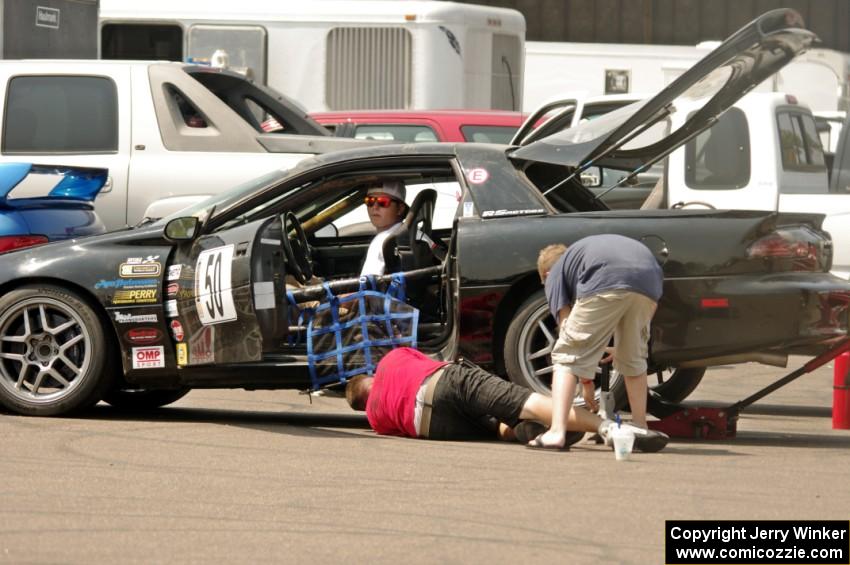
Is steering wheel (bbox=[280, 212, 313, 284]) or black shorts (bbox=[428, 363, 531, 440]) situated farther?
steering wheel (bbox=[280, 212, 313, 284])

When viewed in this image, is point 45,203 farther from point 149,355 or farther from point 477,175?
point 477,175

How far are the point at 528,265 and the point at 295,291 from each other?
4.12 feet

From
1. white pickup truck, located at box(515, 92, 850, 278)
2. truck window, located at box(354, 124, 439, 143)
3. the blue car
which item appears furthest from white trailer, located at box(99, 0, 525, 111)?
the blue car

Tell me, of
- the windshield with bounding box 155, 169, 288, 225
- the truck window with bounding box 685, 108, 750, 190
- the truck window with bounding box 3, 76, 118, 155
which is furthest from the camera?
the truck window with bounding box 685, 108, 750, 190

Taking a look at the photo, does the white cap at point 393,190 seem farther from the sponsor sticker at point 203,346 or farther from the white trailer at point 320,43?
the white trailer at point 320,43

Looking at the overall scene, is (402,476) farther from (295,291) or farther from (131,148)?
(131,148)

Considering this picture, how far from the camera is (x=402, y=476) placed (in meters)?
6.97

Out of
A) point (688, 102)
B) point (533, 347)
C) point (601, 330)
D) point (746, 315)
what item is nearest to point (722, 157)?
point (688, 102)

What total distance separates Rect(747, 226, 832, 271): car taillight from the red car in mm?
7077

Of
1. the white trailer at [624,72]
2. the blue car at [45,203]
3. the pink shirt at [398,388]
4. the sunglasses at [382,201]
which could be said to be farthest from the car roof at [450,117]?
the pink shirt at [398,388]

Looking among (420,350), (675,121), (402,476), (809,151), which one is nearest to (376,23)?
(809,151)

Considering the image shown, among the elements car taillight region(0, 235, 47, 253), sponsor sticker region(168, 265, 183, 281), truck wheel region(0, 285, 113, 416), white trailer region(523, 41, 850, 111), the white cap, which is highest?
white trailer region(523, 41, 850, 111)

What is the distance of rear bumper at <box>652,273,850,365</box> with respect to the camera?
820cm

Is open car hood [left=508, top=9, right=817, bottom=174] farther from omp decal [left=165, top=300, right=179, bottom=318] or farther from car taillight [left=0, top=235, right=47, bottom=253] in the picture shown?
car taillight [left=0, top=235, right=47, bottom=253]
